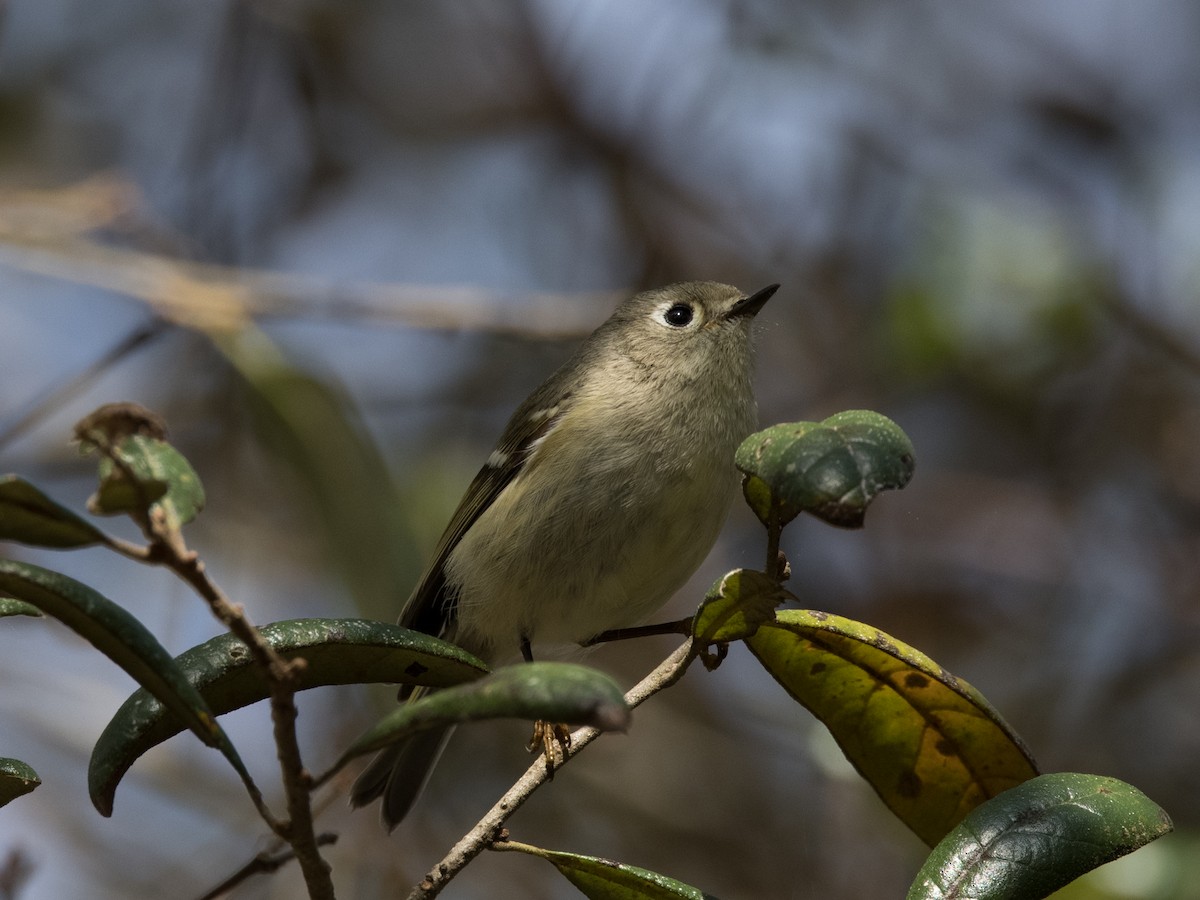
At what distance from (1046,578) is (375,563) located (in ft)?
7.83

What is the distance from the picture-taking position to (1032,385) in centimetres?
411

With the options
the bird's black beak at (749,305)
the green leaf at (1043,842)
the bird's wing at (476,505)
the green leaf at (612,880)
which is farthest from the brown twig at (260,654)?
the bird's black beak at (749,305)

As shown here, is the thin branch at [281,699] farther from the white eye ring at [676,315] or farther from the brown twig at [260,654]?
the white eye ring at [676,315]

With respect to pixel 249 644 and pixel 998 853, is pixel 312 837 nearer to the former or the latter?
pixel 249 644

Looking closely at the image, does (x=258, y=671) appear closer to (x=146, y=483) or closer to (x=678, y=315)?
(x=146, y=483)

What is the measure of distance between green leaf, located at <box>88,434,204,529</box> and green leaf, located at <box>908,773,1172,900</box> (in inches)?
30.7

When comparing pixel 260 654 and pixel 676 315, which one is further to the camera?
pixel 676 315

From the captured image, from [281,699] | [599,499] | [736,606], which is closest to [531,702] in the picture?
[281,699]

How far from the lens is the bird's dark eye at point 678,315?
2662 millimetres

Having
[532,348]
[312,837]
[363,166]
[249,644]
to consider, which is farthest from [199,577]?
[363,166]

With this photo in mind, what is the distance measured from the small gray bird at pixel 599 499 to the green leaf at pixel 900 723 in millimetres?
658

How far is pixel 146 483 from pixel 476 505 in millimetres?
1753

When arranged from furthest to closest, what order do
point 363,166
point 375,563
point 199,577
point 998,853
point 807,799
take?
point 363,166
point 807,799
point 375,563
point 998,853
point 199,577

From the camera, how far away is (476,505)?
2.62m
